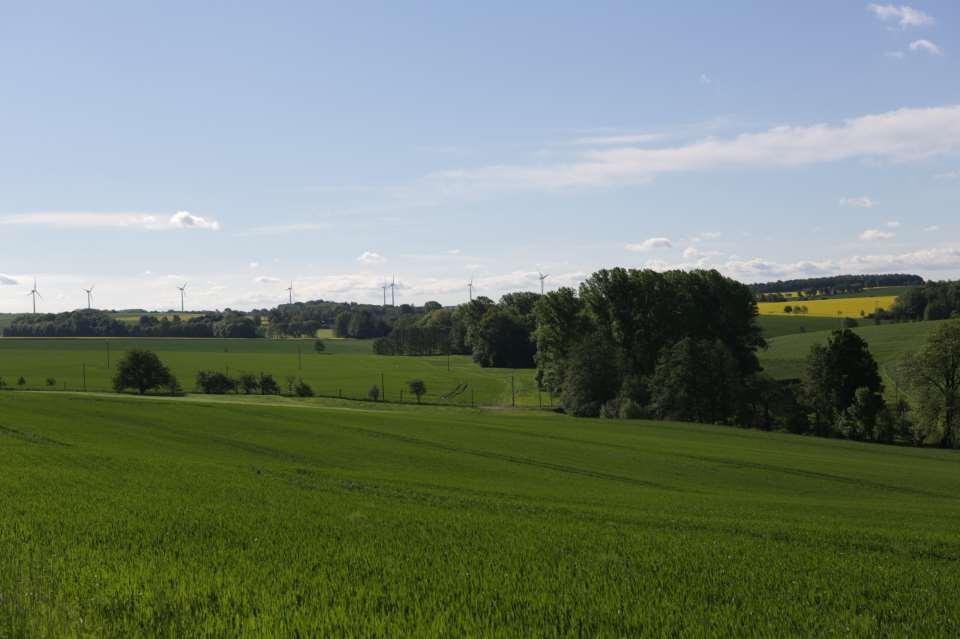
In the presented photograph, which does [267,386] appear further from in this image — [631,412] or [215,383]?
[631,412]

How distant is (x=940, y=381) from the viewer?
76000mm

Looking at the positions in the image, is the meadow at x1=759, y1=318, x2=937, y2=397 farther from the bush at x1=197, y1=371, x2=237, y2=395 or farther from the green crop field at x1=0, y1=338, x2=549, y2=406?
the bush at x1=197, y1=371, x2=237, y2=395

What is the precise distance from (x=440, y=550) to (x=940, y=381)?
251ft

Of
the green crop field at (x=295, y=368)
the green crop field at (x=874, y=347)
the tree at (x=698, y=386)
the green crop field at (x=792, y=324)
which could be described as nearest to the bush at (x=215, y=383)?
the green crop field at (x=295, y=368)

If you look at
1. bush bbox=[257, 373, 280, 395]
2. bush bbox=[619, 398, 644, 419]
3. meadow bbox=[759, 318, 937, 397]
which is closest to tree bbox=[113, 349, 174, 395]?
bush bbox=[257, 373, 280, 395]

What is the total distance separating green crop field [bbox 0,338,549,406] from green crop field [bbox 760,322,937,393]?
3621cm

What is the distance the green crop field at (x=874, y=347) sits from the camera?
374 ft

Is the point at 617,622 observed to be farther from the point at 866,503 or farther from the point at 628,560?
the point at 866,503

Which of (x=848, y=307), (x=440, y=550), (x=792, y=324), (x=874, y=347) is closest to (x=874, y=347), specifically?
(x=874, y=347)

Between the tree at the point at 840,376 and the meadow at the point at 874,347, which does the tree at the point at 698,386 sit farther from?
the meadow at the point at 874,347

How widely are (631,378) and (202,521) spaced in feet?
261

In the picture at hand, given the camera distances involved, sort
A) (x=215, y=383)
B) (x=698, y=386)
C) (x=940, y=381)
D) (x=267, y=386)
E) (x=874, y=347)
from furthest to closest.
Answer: (x=874, y=347), (x=215, y=383), (x=267, y=386), (x=698, y=386), (x=940, y=381)

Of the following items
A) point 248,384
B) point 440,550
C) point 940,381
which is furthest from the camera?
point 248,384

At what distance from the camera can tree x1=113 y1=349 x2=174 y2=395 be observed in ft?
363
